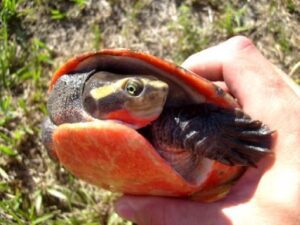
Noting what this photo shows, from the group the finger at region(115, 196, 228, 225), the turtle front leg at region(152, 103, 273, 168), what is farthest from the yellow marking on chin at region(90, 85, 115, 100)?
the finger at region(115, 196, 228, 225)

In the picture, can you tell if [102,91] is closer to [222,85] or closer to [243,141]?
[243,141]

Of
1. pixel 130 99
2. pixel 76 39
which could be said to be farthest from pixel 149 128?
pixel 76 39

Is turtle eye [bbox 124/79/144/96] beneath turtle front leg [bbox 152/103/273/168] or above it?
above

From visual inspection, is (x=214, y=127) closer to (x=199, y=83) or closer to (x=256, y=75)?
(x=199, y=83)

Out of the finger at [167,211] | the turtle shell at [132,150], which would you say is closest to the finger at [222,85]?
the turtle shell at [132,150]

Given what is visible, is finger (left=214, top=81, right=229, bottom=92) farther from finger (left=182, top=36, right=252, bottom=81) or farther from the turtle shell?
the turtle shell

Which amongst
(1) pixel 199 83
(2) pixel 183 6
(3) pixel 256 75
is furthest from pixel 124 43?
(1) pixel 199 83

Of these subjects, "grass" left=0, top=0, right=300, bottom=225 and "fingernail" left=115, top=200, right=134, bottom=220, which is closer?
"fingernail" left=115, top=200, right=134, bottom=220
